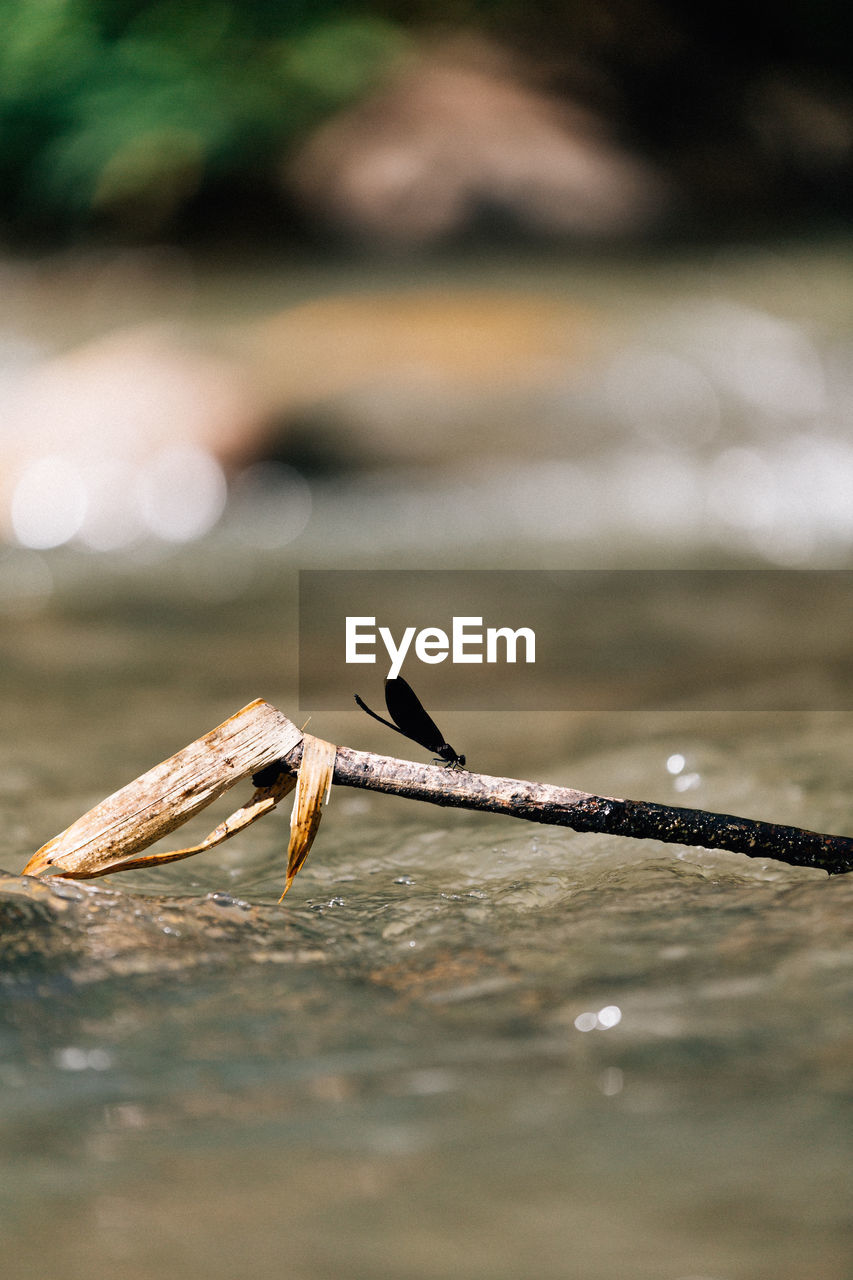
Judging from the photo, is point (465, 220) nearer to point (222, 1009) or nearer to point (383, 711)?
Result: point (383, 711)

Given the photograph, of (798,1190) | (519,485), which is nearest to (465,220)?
(519,485)

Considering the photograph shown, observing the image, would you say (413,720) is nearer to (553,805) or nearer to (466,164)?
(553,805)

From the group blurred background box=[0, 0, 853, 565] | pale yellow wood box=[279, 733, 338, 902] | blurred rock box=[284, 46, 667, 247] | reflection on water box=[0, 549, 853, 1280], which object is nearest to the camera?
reflection on water box=[0, 549, 853, 1280]

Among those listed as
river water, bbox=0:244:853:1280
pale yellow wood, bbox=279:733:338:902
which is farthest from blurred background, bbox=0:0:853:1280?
pale yellow wood, bbox=279:733:338:902

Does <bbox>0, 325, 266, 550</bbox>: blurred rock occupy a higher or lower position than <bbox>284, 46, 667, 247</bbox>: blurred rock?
lower

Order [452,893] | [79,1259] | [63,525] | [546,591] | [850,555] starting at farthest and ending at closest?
[63,525] < [850,555] < [546,591] < [452,893] < [79,1259]

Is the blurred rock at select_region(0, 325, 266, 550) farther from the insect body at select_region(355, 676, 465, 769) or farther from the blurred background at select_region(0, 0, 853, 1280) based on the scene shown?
the insect body at select_region(355, 676, 465, 769)

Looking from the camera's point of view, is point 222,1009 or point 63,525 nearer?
point 222,1009

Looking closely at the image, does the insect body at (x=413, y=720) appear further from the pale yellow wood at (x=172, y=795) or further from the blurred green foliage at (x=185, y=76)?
the blurred green foliage at (x=185, y=76)
